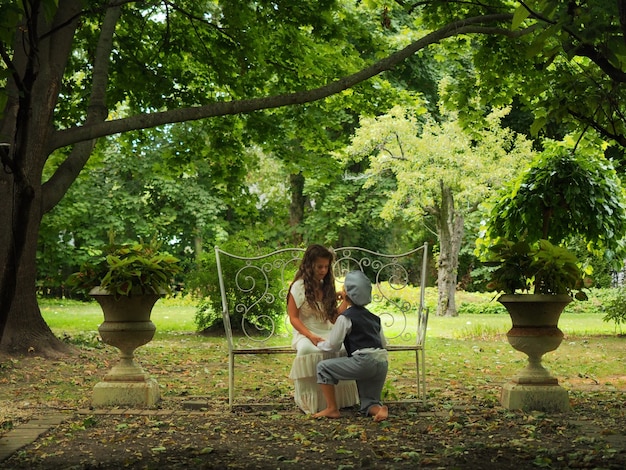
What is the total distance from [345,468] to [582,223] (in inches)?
348

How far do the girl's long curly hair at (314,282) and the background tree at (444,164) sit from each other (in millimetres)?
12737

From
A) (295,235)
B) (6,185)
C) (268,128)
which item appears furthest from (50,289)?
(6,185)

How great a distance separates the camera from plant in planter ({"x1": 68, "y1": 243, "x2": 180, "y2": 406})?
6.29 metres

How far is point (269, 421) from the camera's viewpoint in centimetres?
586

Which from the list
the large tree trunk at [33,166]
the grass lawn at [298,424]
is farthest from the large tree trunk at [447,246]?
the large tree trunk at [33,166]

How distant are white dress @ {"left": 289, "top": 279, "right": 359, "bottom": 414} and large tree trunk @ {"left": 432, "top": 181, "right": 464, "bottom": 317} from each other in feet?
47.6

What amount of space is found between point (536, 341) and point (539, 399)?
1.49ft

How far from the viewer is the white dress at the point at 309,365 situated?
6.15 meters

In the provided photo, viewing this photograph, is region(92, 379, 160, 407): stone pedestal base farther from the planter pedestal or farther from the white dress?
the white dress

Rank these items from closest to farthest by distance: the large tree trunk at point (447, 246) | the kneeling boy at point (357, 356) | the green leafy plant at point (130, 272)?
1. the kneeling boy at point (357, 356)
2. the green leafy plant at point (130, 272)
3. the large tree trunk at point (447, 246)

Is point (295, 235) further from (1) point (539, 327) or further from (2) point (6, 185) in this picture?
(1) point (539, 327)

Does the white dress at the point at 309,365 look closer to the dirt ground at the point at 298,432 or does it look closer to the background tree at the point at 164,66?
the dirt ground at the point at 298,432

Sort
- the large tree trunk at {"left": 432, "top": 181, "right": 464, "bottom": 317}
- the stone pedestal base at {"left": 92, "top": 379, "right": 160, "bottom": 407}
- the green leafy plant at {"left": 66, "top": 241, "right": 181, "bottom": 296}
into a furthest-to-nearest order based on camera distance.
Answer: the large tree trunk at {"left": 432, "top": 181, "right": 464, "bottom": 317} < the stone pedestal base at {"left": 92, "top": 379, "right": 160, "bottom": 407} < the green leafy plant at {"left": 66, "top": 241, "right": 181, "bottom": 296}

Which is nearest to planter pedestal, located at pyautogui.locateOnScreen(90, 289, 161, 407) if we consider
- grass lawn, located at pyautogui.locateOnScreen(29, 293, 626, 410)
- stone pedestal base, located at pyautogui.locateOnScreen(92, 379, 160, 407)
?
stone pedestal base, located at pyautogui.locateOnScreen(92, 379, 160, 407)
